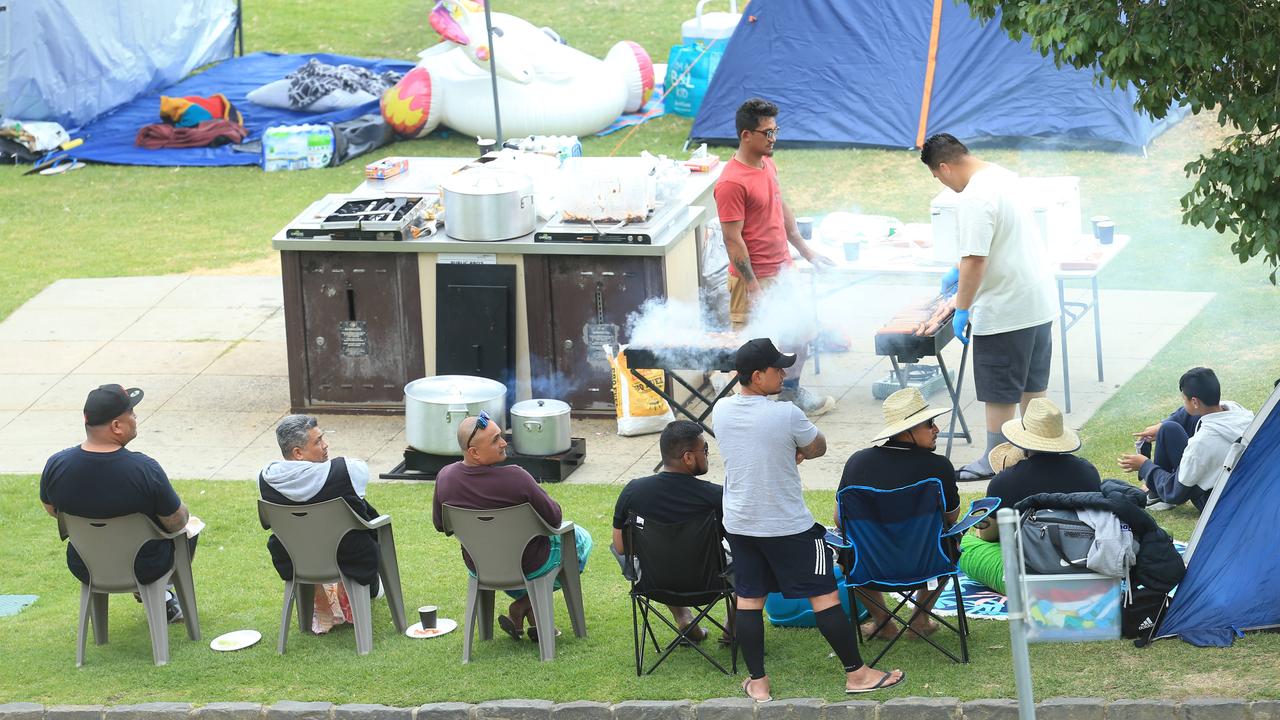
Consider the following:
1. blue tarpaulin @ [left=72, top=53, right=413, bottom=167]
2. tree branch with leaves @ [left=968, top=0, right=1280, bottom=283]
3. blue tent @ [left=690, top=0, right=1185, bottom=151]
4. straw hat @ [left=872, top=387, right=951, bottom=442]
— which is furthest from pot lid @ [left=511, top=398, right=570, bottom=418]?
blue tarpaulin @ [left=72, top=53, right=413, bottom=167]

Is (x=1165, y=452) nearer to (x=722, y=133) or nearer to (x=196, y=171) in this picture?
(x=722, y=133)

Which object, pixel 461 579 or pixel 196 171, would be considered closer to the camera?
pixel 461 579

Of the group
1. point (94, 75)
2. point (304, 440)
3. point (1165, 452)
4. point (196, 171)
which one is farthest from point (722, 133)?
point (304, 440)

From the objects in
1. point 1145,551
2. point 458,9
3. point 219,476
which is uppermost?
point 458,9

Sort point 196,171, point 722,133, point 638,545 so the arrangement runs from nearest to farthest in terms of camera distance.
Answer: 1. point 638,545
2. point 722,133
3. point 196,171

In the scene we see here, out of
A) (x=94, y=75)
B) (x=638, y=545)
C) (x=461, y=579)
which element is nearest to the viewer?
(x=638, y=545)

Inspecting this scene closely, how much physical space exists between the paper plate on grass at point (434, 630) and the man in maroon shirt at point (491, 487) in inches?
21.1

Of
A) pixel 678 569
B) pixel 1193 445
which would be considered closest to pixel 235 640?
pixel 678 569

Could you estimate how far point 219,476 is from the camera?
9.83 meters

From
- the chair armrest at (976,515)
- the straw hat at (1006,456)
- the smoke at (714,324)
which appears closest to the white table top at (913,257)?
the smoke at (714,324)

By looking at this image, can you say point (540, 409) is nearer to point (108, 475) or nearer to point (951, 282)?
point (951, 282)

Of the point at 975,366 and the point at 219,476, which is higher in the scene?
the point at 975,366

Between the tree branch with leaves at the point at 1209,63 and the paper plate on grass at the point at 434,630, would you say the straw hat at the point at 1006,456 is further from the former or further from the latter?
the paper plate on grass at the point at 434,630

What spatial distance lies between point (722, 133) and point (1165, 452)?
372 inches
